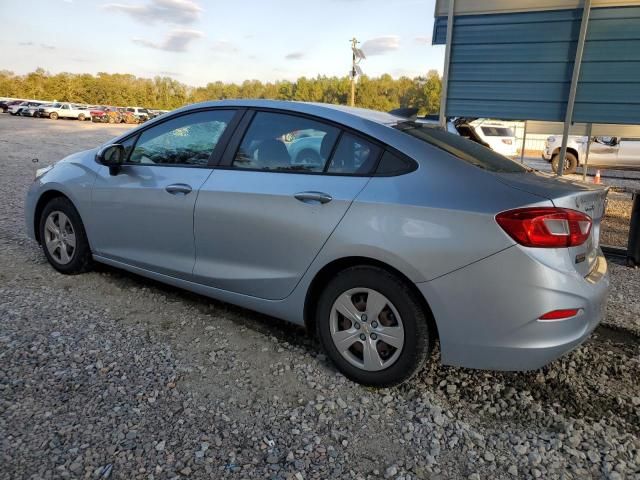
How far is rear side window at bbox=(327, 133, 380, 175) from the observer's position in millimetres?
2797

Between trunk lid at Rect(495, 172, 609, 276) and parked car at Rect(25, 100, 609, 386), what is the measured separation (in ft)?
0.04

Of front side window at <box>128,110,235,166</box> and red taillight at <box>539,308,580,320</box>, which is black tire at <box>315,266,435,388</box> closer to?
red taillight at <box>539,308,580,320</box>

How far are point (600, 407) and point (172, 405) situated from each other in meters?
2.29

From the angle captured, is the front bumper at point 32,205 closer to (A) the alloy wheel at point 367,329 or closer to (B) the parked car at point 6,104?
(A) the alloy wheel at point 367,329

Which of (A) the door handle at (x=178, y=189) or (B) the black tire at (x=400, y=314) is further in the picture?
(A) the door handle at (x=178, y=189)

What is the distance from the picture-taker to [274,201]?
2990mm

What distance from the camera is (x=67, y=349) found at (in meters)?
3.09

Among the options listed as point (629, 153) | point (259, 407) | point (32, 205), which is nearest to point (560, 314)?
point (259, 407)

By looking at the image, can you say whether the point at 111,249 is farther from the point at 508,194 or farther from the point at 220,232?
the point at 508,194

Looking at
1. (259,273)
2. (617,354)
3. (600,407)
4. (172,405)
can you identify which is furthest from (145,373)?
(617,354)

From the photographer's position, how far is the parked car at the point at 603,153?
1756cm

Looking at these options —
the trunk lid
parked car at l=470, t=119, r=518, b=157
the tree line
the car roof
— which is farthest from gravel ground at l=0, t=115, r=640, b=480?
the tree line

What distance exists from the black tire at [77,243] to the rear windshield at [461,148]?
2814 mm

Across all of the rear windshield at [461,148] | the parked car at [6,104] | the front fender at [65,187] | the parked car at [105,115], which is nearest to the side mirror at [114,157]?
the front fender at [65,187]
